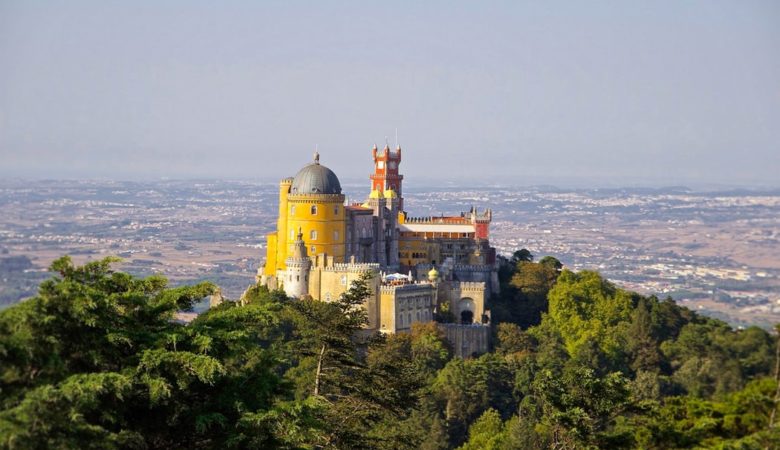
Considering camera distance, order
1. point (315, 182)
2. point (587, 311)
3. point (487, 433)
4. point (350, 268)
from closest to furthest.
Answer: point (487, 433) < point (350, 268) < point (315, 182) < point (587, 311)

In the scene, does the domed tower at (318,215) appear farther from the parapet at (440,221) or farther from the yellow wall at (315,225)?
the parapet at (440,221)

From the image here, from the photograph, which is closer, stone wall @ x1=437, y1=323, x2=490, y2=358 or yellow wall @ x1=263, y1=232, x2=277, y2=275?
stone wall @ x1=437, y1=323, x2=490, y2=358

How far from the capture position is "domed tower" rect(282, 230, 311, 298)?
2810 inches

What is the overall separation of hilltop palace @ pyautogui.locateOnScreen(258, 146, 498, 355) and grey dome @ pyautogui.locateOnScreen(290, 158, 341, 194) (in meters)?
0.06

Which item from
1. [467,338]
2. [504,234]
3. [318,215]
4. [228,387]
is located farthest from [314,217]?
[504,234]

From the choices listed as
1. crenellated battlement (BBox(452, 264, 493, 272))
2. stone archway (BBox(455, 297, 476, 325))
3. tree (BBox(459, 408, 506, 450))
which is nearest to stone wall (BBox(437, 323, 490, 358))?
stone archway (BBox(455, 297, 476, 325))

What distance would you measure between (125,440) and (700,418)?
14.9 metres

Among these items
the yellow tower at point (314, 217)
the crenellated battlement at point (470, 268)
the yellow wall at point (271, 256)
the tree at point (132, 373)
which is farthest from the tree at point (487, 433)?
the tree at point (132, 373)

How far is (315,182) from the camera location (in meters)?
75.0

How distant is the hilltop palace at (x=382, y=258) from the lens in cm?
7098

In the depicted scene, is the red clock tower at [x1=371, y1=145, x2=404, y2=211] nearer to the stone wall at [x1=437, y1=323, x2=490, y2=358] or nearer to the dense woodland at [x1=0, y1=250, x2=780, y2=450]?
the stone wall at [x1=437, y1=323, x2=490, y2=358]

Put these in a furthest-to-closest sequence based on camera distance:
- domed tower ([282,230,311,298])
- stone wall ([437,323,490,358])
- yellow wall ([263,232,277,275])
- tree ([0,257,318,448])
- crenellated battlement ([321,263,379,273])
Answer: yellow wall ([263,232,277,275]), stone wall ([437,323,490,358]), domed tower ([282,230,311,298]), crenellated battlement ([321,263,379,273]), tree ([0,257,318,448])

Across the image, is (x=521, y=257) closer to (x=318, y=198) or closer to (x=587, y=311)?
(x=587, y=311)

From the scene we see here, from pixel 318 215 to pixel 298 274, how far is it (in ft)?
14.7
